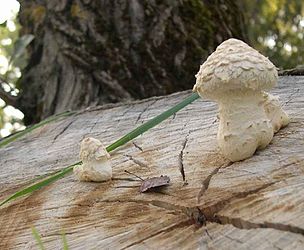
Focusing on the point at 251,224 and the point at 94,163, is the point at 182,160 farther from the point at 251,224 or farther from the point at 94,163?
the point at 251,224

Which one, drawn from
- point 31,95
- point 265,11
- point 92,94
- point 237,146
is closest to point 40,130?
point 92,94

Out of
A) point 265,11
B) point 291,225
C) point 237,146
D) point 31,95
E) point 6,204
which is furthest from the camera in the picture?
point 265,11

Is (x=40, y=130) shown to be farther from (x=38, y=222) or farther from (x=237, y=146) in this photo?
(x=237, y=146)

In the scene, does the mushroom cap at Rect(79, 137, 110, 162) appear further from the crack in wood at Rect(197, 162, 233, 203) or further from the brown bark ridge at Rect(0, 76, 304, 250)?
the crack in wood at Rect(197, 162, 233, 203)

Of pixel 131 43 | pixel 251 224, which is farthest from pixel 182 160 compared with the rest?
pixel 131 43

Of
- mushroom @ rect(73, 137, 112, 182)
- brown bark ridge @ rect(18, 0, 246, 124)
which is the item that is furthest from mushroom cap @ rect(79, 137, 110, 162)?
brown bark ridge @ rect(18, 0, 246, 124)

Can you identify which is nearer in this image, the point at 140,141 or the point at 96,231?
the point at 96,231

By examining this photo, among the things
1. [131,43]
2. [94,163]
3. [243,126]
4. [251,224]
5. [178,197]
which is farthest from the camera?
[131,43]
